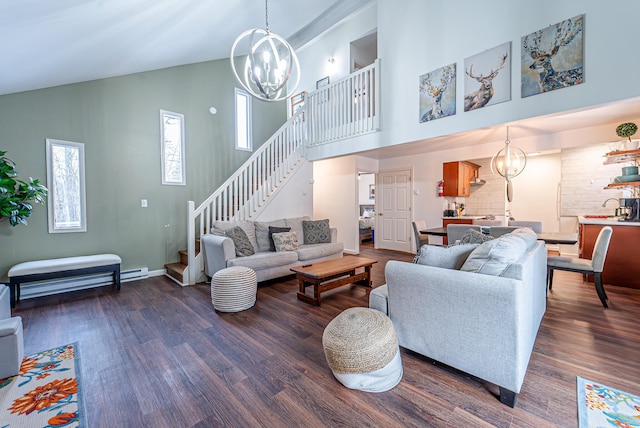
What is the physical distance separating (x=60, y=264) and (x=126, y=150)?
6.43 feet

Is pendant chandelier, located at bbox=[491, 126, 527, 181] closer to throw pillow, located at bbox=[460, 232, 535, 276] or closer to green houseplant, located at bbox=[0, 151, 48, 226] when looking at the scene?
throw pillow, located at bbox=[460, 232, 535, 276]

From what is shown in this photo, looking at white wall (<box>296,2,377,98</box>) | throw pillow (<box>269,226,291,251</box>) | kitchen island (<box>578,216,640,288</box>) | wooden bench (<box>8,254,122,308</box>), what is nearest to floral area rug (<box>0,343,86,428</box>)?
wooden bench (<box>8,254,122,308</box>)

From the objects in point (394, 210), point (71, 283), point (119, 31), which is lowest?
point (71, 283)

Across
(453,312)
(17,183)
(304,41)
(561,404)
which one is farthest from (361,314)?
(304,41)

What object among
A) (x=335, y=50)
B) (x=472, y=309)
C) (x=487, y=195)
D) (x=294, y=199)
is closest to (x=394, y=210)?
(x=487, y=195)

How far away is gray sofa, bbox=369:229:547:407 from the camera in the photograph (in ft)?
4.99

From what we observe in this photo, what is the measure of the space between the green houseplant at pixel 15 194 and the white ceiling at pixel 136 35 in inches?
39.9

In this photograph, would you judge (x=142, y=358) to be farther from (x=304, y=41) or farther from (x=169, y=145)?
(x=304, y=41)

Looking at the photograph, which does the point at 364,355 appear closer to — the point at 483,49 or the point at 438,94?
the point at 438,94

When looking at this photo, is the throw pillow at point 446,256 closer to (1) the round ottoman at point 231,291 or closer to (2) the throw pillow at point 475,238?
(2) the throw pillow at point 475,238

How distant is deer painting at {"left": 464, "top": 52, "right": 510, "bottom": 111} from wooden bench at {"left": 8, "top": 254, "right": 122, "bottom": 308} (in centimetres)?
546

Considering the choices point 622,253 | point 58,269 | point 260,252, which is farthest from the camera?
point 260,252

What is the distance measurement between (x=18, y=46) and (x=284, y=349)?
376 cm

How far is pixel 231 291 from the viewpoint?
2936 mm
